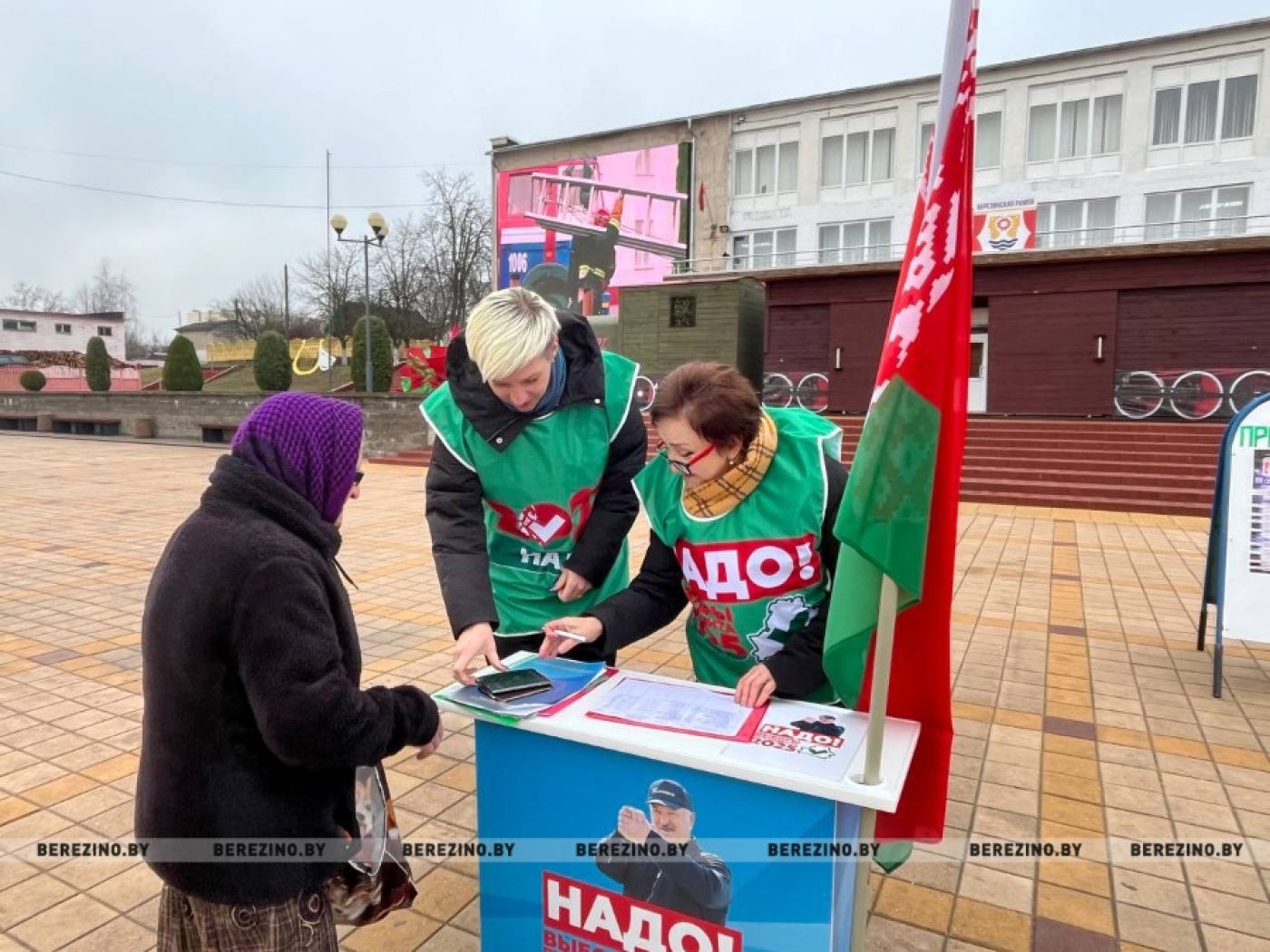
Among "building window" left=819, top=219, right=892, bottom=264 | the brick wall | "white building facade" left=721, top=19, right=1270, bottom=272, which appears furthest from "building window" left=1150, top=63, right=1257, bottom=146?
the brick wall

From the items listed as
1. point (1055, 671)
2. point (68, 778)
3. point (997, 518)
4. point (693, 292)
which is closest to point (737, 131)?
point (693, 292)

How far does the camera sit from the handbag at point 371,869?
5.42 feet

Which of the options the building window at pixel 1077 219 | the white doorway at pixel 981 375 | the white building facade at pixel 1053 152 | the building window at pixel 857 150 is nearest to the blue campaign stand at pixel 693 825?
the white doorway at pixel 981 375

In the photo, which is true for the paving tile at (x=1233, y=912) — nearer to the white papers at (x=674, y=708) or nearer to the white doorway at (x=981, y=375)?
the white papers at (x=674, y=708)

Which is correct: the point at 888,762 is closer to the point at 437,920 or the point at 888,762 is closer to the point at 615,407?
the point at 615,407

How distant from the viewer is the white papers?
1697 millimetres

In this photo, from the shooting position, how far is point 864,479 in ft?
4.79

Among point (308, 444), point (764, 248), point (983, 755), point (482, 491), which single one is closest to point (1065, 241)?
point (764, 248)

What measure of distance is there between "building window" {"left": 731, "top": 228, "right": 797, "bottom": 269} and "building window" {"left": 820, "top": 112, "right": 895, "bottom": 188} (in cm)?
206

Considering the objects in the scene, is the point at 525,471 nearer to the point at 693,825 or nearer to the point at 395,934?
the point at 693,825

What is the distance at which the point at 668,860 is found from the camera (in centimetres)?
162

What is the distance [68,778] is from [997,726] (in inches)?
161

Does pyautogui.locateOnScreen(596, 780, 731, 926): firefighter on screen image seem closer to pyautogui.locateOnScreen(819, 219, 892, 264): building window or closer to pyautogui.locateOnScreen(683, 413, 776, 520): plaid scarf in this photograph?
pyautogui.locateOnScreen(683, 413, 776, 520): plaid scarf

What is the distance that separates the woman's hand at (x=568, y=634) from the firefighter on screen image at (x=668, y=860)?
21.4 inches
